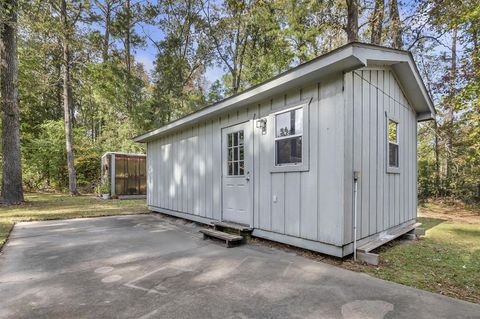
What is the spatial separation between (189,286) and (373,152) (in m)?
3.39

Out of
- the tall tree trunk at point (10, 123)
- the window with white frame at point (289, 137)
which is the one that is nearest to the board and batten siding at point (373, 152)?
the window with white frame at point (289, 137)

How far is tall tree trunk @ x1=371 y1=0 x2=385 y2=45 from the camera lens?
10.3 meters

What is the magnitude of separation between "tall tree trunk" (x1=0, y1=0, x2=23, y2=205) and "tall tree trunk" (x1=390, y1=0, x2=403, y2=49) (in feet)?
43.2

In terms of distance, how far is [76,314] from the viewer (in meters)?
2.49

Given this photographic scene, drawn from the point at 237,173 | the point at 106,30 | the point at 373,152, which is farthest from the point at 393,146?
the point at 106,30

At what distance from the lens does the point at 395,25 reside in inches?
393

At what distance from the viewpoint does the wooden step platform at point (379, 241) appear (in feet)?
12.6

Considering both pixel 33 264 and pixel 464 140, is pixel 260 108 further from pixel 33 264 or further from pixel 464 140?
pixel 464 140

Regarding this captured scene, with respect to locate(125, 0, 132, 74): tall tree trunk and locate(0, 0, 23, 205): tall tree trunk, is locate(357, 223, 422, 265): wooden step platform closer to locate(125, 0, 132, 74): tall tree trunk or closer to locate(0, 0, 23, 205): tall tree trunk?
locate(0, 0, 23, 205): tall tree trunk

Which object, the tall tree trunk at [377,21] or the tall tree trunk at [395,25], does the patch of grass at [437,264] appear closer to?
the tall tree trunk at [395,25]

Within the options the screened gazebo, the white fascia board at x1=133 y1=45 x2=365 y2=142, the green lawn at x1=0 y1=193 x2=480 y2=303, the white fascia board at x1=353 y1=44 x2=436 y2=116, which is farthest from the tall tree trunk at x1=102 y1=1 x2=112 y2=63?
the white fascia board at x1=353 y1=44 x2=436 y2=116

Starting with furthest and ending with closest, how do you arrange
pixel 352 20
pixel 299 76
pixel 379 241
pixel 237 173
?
pixel 352 20, pixel 237 173, pixel 379 241, pixel 299 76

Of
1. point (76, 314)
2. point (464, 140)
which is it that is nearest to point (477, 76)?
point (464, 140)

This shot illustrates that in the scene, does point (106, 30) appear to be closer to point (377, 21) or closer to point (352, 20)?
point (352, 20)
